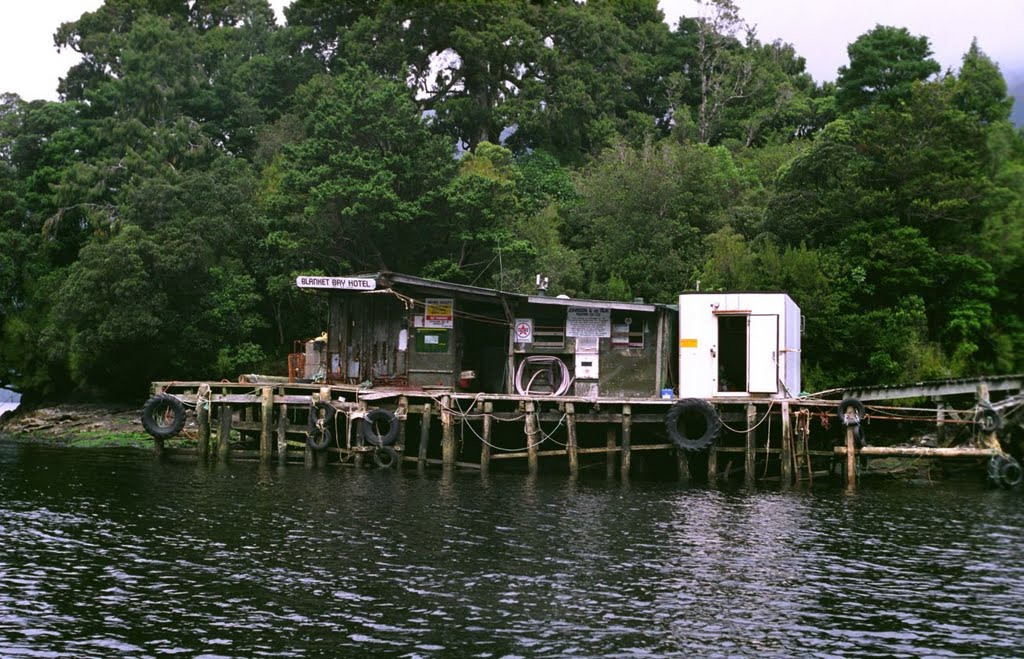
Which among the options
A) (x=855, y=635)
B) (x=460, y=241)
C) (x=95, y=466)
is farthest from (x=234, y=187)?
(x=855, y=635)

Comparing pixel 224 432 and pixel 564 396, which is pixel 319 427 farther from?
A: pixel 564 396

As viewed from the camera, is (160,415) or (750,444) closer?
(750,444)

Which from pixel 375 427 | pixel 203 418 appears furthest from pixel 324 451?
pixel 203 418

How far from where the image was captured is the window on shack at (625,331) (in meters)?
35.8

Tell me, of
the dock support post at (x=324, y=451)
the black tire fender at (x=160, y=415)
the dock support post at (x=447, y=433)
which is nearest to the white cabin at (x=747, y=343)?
the dock support post at (x=447, y=433)

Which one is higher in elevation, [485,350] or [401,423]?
[485,350]

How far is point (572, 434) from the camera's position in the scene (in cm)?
3291

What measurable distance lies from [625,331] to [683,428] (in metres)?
4.67

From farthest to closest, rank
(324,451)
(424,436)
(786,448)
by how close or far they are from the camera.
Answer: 1. (324,451)
2. (424,436)
3. (786,448)

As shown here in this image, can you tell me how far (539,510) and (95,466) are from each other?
1712 centimetres

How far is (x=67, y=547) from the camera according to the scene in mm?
20188

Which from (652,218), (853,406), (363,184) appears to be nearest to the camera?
(853,406)

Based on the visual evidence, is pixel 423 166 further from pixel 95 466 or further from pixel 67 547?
pixel 67 547

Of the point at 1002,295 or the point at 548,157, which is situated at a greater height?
the point at 548,157
